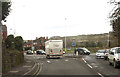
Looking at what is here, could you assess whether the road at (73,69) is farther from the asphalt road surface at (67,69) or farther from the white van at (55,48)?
the white van at (55,48)

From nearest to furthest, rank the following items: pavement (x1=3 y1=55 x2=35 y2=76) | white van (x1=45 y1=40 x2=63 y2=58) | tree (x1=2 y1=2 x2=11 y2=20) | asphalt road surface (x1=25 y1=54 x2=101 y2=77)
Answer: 1. pavement (x1=3 y1=55 x2=35 y2=76)
2. asphalt road surface (x1=25 y1=54 x2=101 y2=77)
3. tree (x1=2 y1=2 x2=11 y2=20)
4. white van (x1=45 y1=40 x2=63 y2=58)

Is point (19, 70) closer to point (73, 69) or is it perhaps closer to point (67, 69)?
point (67, 69)

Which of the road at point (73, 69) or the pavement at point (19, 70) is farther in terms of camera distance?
the road at point (73, 69)

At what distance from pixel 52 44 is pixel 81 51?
47.0 feet

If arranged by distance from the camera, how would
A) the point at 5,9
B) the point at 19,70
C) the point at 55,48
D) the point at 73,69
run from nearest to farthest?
the point at 19,70 < the point at 73,69 < the point at 5,9 < the point at 55,48

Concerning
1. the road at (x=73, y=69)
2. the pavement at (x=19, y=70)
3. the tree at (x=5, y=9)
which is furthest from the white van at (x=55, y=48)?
the pavement at (x=19, y=70)

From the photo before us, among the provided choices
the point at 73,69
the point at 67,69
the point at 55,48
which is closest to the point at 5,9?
the point at 67,69

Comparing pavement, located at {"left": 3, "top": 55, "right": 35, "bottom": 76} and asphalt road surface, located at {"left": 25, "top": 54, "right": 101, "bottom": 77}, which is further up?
pavement, located at {"left": 3, "top": 55, "right": 35, "bottom": 76}

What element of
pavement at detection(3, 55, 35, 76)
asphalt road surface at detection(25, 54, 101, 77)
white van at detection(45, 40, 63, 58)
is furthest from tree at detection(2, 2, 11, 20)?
white van at detection(45, 40, 63, 58)

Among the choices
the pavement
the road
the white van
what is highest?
the white van

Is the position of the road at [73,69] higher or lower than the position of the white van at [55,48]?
lower

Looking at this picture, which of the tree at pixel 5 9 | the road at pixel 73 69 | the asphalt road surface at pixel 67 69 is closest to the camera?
the road at pixel 73 69

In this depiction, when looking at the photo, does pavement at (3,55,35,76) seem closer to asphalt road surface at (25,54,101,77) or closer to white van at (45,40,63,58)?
asphalt road surface at (25,54,101,77)

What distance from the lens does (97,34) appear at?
7975 centimetres
